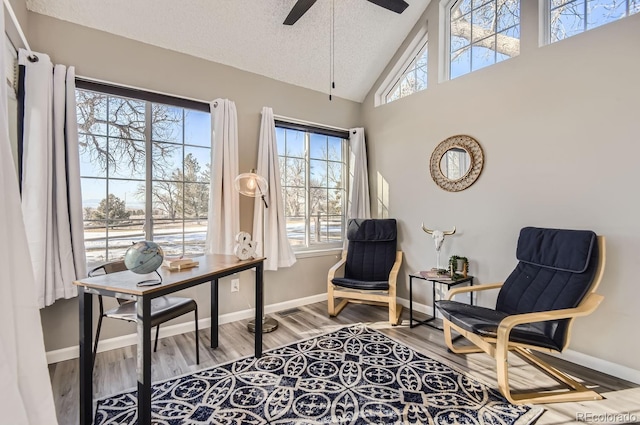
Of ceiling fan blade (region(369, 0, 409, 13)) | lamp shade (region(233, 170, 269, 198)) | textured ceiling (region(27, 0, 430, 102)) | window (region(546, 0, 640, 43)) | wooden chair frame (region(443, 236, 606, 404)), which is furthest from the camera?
lamp shade (region(233, 170, 269, 198))

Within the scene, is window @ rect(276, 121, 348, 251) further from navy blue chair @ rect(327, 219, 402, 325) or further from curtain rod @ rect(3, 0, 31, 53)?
curtain rod @ rect(3, 0, 31, 53)

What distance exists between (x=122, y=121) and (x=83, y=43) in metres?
0.62

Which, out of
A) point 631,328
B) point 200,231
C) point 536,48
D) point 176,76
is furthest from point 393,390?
point 176,76

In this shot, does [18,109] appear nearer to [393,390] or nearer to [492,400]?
[393,390]

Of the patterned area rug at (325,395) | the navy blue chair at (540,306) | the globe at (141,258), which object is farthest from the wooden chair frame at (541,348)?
the globe at (141,258)

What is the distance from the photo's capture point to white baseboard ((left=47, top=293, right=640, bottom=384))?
7.29ft

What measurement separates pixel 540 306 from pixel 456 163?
151 centimetres

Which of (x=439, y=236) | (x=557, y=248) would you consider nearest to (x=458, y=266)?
(x=439, y=236)

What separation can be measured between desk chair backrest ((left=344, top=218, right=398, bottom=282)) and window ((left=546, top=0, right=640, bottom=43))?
88.6 inches

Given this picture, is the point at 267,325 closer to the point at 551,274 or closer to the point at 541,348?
the point at 541,348

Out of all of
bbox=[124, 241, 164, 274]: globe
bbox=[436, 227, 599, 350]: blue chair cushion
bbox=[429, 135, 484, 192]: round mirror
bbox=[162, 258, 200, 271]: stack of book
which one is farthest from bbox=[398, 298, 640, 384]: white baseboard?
bbox=[124, 241, 164, 274]: globe

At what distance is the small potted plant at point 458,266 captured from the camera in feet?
9.89

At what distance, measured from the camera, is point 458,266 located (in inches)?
120

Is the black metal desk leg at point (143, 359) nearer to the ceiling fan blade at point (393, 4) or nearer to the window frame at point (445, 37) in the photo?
the ceiling fan blade at point (393, 4)
